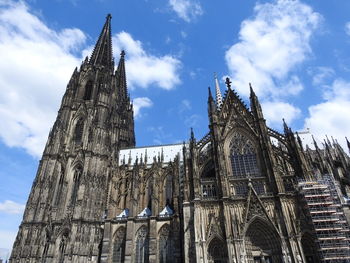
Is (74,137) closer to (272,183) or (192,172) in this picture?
(192,172)

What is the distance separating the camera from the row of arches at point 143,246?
26281 millimetres

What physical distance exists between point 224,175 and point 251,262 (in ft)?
25.2

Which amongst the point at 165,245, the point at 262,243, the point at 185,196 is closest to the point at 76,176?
the point at 165,245

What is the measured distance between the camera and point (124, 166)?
34.5 metres

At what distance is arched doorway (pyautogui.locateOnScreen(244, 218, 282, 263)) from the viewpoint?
21531 mm

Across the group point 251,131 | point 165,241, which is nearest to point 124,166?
point 165,241

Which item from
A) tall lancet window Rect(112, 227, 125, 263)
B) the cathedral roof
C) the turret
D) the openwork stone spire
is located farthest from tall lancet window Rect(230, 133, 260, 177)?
the openwork stone spire

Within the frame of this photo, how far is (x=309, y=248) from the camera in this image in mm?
21438

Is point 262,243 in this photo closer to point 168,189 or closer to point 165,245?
point 165,245

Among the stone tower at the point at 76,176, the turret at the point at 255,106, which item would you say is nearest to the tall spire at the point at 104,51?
the stone tower at the point at 76,176

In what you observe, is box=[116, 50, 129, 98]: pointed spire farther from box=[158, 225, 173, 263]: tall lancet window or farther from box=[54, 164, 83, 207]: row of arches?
box=[158, 225, 173, 263]: tall lancet window

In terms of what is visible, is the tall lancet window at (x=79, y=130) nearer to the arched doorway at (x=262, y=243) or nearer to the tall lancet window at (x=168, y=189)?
the tall lancet window at (x=168, y=189)

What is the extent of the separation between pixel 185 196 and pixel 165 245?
253 inches

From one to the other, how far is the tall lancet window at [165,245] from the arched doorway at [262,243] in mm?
8370
